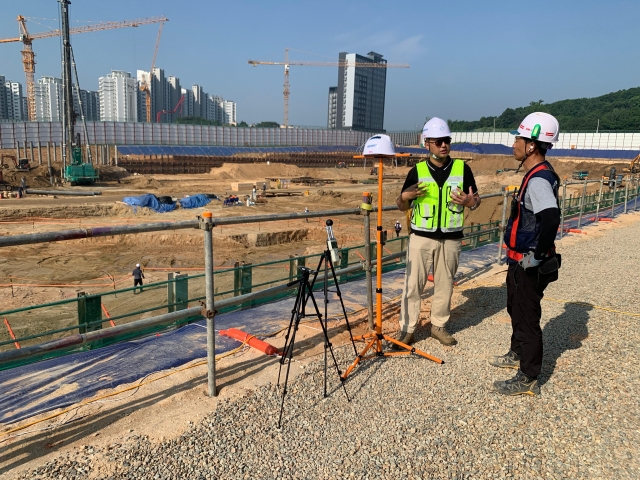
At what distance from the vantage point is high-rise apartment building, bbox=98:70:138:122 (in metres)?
134

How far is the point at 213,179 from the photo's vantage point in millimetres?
52188

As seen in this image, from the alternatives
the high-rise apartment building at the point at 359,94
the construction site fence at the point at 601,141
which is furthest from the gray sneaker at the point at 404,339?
the high-rise apartment building at the point at 359,94

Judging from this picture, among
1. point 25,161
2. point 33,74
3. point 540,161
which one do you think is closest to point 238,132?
point 33,74

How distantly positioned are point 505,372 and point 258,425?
2.28m

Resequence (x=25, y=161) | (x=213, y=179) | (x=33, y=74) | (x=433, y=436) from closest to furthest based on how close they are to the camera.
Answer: (x=433, y=436)
(x=25, y=161)
(x=213, y=179)
(x=33, y=74)

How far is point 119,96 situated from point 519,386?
151779 mm

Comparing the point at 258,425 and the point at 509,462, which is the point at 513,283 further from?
the point at 258,425

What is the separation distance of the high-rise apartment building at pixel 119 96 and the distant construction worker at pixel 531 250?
5674 inches

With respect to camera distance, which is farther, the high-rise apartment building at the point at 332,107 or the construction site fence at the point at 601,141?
the high-rise apartment building at the point at 332,107

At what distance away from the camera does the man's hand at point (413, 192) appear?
457 centimetres

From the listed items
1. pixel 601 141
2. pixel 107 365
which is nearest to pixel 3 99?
pixel 601 141

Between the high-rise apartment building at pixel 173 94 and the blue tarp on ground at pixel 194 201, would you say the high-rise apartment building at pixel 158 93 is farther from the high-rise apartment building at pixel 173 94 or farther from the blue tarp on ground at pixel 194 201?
the blue tarp on ground at pixel 194 201

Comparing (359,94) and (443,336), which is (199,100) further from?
(443,336)

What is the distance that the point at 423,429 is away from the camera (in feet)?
10.8
